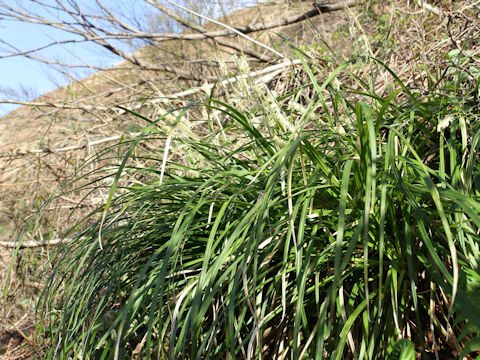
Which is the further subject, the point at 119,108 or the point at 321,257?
the point at 119,108

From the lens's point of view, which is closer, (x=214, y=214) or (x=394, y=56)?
(x=214, y=214)

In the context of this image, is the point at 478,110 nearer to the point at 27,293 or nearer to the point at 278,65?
the point at 278,65

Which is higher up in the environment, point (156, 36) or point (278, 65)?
point (156, 36)

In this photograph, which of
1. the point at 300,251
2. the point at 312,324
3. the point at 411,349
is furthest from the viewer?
the point at 312,324

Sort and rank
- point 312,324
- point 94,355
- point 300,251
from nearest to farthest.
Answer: point 300,251 < point 312,324 < point 94,355

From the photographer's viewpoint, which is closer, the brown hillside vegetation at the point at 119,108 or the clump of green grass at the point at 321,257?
the clump of green grass at the point at 321,257

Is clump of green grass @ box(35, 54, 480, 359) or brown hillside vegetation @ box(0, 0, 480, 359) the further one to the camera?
brown hillside vegetation @ box(0, 0, 480, 359)

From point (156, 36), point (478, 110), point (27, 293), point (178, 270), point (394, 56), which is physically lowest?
point (27, 293)

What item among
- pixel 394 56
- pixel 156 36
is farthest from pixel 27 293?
pixel 394 56

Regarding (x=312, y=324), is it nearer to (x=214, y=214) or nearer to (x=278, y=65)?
(x=214, y=214)

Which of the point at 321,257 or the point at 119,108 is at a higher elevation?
the point at 119,108

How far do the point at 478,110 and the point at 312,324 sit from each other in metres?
1.17

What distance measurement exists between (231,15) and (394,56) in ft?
12.3

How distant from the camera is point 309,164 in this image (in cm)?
203
